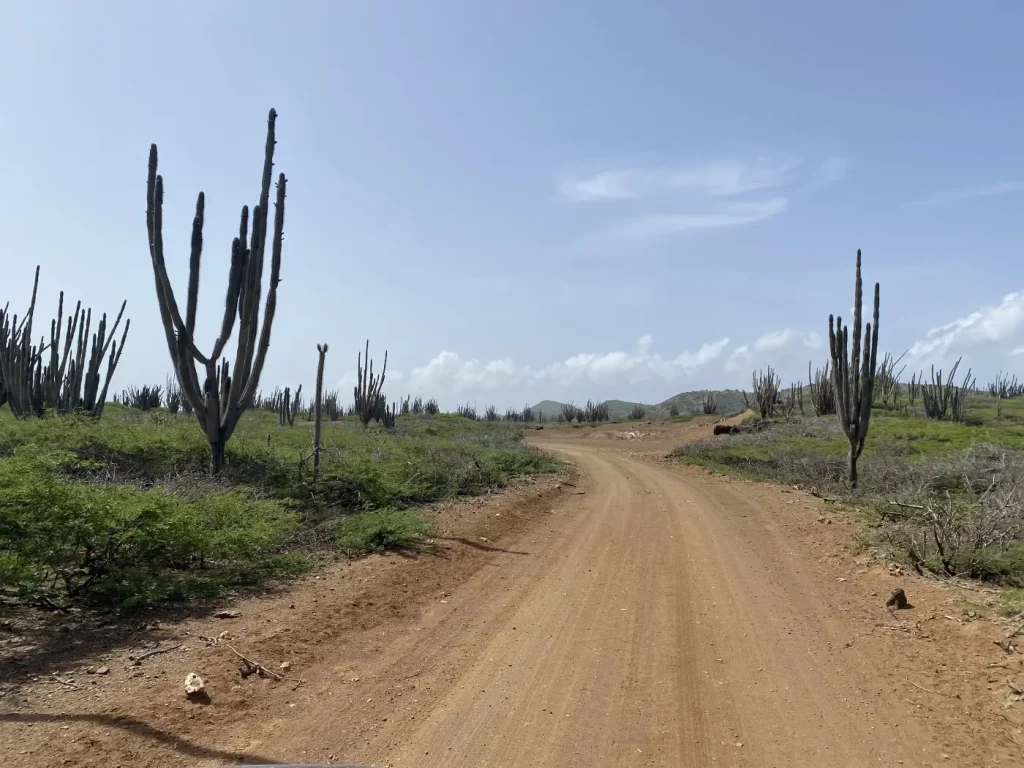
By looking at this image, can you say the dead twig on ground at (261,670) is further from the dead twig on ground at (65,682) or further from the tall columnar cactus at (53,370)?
the tall columnar cactus at (53,370)

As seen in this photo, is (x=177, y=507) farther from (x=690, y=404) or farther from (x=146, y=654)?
(x=690, y=404)

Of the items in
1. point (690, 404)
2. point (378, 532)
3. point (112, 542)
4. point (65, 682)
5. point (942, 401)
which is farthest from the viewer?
point (690, 404)

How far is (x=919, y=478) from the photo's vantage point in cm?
1334

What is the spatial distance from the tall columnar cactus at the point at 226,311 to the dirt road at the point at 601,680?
234 inches

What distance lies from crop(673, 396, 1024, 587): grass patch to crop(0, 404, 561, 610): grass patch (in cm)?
660

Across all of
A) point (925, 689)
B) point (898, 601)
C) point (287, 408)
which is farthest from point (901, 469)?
point (287, 408)

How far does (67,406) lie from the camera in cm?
2105

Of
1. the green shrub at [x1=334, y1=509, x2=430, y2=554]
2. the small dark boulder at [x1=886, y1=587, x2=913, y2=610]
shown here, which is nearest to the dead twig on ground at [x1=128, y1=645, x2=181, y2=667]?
the green shrub at [x1=334, y1=509, x2=430, y2=554]

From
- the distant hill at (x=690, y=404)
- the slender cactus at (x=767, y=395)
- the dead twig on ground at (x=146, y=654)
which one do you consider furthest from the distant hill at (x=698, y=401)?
the dead twig on ground at (x=146, y=654)

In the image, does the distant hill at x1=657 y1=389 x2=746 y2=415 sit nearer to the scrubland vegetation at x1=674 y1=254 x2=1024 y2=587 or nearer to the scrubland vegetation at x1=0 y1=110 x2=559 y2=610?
the scrubland vegetation at x1=674 y1=254 x2=1024 y2=587

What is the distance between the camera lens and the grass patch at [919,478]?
7938mm

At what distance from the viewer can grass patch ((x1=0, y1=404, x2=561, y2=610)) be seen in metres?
6.23

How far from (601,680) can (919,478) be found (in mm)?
11026

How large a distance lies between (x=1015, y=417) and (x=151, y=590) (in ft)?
138
